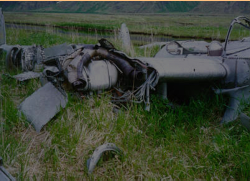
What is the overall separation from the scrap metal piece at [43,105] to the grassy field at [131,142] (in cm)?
10

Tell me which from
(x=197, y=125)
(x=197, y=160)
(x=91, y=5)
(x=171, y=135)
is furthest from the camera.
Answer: (x=91, y=5)

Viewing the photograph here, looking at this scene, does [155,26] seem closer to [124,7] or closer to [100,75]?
[100,75]

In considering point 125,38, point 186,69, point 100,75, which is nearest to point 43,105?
point 100,75

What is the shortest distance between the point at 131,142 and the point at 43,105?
1465 millimetres

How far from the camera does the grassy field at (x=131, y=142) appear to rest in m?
2.79

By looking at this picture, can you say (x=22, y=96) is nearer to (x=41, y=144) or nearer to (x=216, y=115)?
(x=41, y=144)

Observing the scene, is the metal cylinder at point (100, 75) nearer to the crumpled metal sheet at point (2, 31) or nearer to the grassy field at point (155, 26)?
the crumpled metal sheet at point (2, 31)

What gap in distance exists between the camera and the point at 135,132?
3.49 meters

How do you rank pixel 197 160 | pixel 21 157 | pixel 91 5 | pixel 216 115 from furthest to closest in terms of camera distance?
pixel 91 5 → pixel 216 115 → pixel 197 160 → pixel 21 157

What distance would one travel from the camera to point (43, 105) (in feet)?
11.8

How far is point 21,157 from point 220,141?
260 centimetres

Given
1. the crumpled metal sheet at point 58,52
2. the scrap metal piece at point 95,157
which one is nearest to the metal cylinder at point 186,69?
the crumpled metal sheet at point 58,52

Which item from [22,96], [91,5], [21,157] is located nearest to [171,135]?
[21,157]

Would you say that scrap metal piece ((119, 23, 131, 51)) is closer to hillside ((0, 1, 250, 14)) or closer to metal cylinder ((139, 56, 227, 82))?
metal cylinder ((139, 56, 227, 82))
